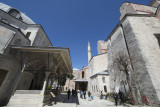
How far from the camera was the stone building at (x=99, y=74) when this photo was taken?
51.4 feet

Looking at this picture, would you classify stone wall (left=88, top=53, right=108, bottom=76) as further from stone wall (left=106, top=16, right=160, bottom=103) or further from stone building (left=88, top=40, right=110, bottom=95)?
stone wall (left=106, top=16, right=160, bottom=103)

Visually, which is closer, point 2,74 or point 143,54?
point 2,74

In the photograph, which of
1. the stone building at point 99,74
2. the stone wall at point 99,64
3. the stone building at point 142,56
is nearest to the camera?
the stone building at point 142,56

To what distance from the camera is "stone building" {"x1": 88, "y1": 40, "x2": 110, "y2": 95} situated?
617 inches

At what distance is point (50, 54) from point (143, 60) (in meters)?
10.6

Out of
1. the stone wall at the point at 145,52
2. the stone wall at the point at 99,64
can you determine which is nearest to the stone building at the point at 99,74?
the stone wall at the point at 99,64

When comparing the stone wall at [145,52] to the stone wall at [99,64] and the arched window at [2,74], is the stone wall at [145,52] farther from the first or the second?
the arched window at [2,74]

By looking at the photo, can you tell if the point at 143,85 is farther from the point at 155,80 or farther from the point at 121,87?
the point at 121,87

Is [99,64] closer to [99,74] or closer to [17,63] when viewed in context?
[99,74]

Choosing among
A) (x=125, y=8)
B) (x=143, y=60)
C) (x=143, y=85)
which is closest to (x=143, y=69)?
(x=143, y=60)

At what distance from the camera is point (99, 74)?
16562 millimetres

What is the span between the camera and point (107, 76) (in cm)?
1638

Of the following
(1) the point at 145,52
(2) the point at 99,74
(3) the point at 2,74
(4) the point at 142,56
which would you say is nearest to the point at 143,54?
(4) the point at 142,56

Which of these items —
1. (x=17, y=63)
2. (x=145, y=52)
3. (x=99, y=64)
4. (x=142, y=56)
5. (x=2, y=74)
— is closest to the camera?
(x=2, y=74)
